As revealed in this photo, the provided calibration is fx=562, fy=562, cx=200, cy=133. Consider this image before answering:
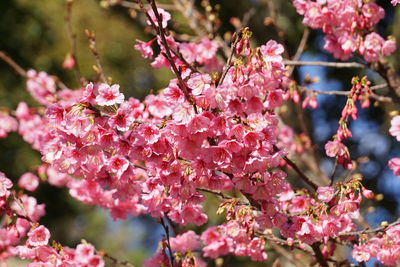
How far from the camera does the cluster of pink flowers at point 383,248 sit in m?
1.97

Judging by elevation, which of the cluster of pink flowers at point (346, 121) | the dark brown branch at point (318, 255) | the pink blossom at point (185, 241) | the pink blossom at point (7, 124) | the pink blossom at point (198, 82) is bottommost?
the dark brown branch at point (318, 255)

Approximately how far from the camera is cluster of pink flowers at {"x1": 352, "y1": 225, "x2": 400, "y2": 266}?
197cm

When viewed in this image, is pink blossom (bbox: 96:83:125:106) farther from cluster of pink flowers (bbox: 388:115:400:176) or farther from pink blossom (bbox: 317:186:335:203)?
cluster of pink flowers (bbox: 388:115:400:176)

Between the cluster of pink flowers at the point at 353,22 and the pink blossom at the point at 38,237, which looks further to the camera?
the cluster of pink flowers at the point at 353,22

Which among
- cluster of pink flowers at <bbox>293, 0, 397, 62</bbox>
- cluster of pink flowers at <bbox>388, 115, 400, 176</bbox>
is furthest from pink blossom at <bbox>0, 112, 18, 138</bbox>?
cluster of pink flowers at <bbox>388, 115, 400, 176</bbox>

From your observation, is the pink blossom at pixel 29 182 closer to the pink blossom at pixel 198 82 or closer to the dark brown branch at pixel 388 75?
the pink blossom at pixel 198 82

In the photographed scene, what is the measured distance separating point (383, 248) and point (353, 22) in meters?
1.00

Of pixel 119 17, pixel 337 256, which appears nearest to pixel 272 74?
pixel 337 256

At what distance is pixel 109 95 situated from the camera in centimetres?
179

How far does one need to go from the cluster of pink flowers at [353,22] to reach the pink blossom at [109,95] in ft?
3.85

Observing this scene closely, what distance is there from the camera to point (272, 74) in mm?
1906

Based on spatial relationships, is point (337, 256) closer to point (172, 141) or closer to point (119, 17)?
point (172, 141)

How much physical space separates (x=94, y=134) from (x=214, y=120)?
37 centimetres

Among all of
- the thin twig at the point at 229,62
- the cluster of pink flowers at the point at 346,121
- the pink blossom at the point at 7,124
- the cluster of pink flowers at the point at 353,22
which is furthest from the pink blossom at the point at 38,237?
the pink blossom at the point at 7,124
